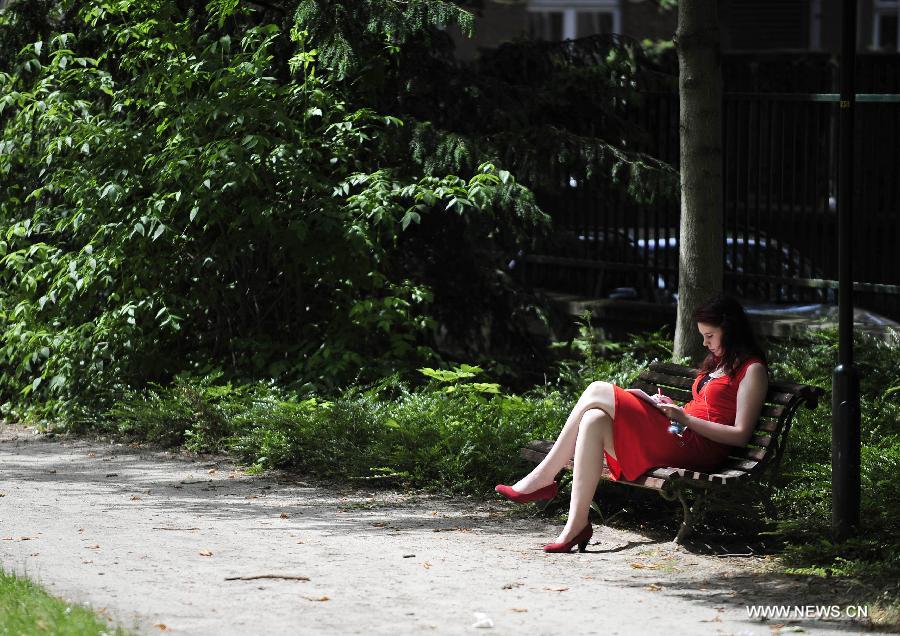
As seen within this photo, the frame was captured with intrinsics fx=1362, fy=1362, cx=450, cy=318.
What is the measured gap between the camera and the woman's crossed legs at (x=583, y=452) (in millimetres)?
6789

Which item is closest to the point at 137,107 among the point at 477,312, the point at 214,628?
the point at 477,312

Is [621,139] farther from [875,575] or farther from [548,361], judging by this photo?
[875,575]

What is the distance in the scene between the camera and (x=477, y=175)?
10.2 meters

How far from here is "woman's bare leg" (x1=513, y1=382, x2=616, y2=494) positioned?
275 inches

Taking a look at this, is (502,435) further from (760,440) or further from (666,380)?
(760,440)

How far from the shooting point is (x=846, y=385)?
6.43 m

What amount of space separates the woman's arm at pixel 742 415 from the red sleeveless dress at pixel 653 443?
0.26 ft

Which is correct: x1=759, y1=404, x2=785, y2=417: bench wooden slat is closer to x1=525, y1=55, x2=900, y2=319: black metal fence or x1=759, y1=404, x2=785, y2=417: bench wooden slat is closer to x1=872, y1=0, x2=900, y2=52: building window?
x1=525, y1=55, x2=900, y2=319: black metal fence

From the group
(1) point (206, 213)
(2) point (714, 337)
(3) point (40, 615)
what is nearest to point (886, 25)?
(1) point (206, 213)

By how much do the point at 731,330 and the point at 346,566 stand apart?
2.34m

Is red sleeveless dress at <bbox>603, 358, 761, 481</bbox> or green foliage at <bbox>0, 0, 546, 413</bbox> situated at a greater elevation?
green foliage at <bbox>0, 0, 546, 413</bbox>

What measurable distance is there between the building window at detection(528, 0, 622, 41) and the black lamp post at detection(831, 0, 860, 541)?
27.7 metres
